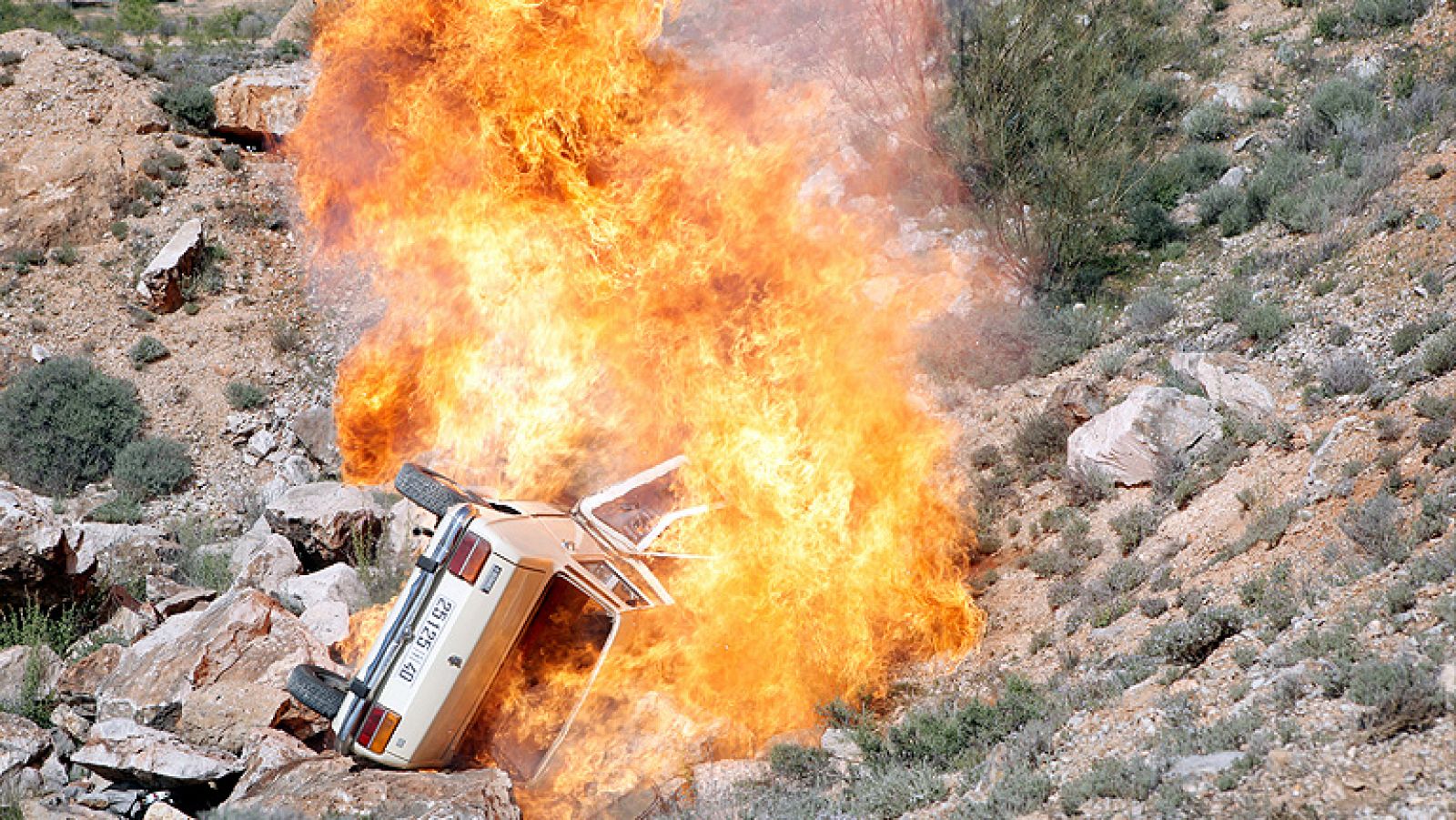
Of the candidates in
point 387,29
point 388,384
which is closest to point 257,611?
point 388,384

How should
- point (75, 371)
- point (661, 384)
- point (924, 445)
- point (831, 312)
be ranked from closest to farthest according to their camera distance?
point (661, 384) → point (924, 445) → point (831, 312) → point (75, 371)

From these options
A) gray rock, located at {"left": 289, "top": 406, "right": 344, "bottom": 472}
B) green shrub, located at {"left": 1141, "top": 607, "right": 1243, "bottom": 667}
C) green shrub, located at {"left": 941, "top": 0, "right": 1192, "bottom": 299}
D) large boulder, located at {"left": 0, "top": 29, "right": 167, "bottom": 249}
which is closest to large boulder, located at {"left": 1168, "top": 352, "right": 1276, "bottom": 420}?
green shrub, located at {"left": 1141, "top": 607, "right": 1243, "bottom": 667}

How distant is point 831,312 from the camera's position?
14.3 metres

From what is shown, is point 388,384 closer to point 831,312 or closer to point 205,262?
point 831,312

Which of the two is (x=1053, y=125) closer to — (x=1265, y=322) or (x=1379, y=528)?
(x=1265, y=322)

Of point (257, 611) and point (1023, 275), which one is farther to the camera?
point (1023, 275)

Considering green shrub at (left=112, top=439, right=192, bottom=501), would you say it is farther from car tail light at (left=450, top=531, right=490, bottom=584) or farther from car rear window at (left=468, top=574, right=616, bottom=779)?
car tail light at (left=450, top=531, right=490, bottom=584)

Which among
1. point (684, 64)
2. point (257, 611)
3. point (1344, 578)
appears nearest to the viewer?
point (1344, 578)

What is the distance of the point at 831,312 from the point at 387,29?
255 inches

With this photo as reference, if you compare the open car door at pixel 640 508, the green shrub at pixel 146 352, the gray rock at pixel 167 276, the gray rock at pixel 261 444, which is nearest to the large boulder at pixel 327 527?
the open car door at pixel 640 508

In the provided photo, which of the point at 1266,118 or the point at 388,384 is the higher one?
the point at 1266,118

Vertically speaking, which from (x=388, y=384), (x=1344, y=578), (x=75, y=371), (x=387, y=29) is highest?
(x=1344, y=578)

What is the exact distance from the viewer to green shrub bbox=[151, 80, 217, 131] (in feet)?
77.7

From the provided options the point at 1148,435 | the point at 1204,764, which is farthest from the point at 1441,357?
the point at 1204,764
